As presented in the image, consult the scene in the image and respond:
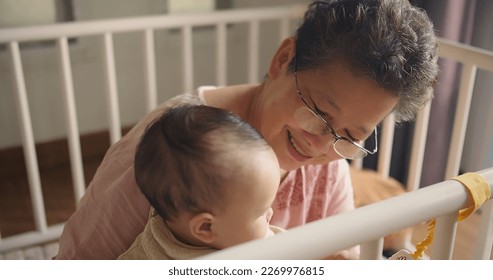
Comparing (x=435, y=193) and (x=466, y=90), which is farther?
(x=466, y=90)

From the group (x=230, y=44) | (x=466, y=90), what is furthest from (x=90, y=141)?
(x=466, y=90)

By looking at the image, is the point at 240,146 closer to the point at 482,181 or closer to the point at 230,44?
the point at 482,181

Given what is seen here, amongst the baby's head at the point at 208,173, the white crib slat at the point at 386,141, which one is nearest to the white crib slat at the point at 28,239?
the white crib slat at the point at 386,141

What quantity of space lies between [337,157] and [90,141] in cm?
178

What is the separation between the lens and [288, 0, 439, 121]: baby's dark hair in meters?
0.70

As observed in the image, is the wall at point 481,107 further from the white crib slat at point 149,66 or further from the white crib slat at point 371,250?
the white crib slat at point 371,250

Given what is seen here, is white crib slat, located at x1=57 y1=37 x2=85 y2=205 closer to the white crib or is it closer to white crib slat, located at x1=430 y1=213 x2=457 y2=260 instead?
the white crib

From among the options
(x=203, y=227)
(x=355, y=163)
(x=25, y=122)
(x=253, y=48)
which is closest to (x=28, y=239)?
(x=25, y=122)

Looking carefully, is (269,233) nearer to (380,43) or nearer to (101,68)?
(380,43)

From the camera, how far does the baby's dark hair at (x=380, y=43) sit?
27.5 inches

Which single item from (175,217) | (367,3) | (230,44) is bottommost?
(230,44)
